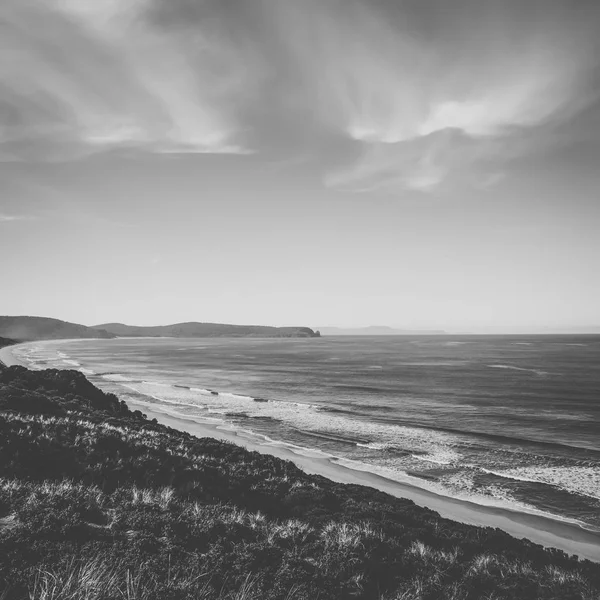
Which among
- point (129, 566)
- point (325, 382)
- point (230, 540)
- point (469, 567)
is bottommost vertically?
point (325, 382)

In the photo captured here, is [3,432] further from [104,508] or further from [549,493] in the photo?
[549,493]

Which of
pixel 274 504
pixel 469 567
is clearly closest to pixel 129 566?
pixel 274 504

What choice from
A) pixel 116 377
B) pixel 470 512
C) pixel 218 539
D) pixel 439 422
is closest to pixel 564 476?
pixel 470 512

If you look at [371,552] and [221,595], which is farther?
[371,552]

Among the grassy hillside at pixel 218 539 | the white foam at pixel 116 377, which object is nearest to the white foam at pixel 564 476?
the grassy hillside at pixel 218 539

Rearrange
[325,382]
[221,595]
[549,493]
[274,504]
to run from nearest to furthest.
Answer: [221,595] < [274,504] < [549,493] < [325,382]

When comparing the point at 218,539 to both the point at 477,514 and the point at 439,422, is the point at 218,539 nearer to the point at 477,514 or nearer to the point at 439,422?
the point at 477,514

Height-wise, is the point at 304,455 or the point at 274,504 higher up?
the point at 274,504

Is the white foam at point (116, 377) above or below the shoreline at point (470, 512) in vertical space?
below

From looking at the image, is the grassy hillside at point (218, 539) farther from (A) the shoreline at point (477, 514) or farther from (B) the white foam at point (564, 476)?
(B) the white foam at point (564, 476)
